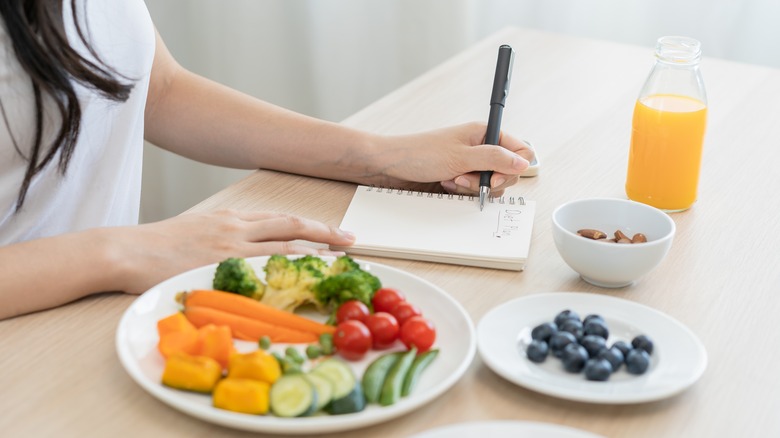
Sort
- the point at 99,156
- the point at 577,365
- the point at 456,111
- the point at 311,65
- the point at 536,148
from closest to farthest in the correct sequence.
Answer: the point at 577,365, the point at 99,156, the point at 536,148, the point at 456,111, the point at 311,65

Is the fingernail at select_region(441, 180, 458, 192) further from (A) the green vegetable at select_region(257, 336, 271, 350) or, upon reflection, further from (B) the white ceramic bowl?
(A) the green vegetable at select_region(257, 336, 271, 350)

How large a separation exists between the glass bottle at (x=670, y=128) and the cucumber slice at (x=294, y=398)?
61cm

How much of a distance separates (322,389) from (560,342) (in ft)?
0.74

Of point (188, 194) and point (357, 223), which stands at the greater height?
point (357, 223)

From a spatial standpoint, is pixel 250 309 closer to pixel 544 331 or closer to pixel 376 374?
pixel 376 374

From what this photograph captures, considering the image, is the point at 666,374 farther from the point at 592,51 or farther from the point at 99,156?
the point at 592,51

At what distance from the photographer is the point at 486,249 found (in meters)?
1.03

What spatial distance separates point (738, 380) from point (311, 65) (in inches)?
82.8

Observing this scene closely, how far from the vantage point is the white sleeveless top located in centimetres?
106

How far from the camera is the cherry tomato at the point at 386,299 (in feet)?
2.83

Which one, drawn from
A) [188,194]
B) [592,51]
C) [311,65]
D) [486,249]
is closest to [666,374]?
[486,249]

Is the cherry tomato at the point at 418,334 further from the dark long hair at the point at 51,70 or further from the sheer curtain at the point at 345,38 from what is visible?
the sheer curtain at the point at 345,38

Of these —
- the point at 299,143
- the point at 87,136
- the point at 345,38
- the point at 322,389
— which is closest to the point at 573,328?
the point at 322,389

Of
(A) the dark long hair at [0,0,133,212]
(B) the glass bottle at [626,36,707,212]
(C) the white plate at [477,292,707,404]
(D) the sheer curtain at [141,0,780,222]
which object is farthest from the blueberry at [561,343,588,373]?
(D) the sheer curtain at [141,0,780,222]
